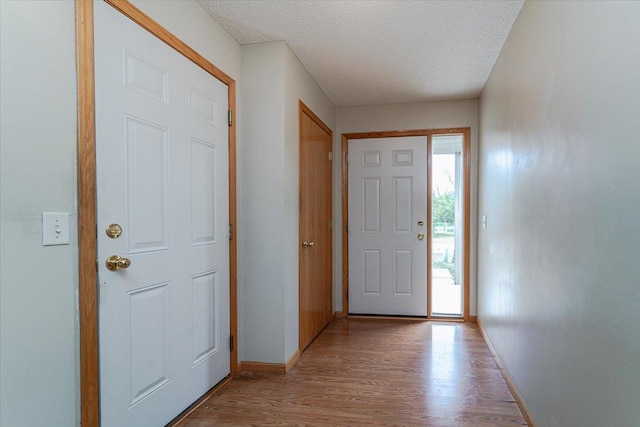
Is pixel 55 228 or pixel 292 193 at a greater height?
pixel 292 193

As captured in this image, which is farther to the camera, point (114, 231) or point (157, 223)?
point (157, 223)

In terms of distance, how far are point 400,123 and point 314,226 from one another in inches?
65.2

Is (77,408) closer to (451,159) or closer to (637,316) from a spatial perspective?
(637,316)

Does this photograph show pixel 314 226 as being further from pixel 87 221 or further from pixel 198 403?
pixel 87 221

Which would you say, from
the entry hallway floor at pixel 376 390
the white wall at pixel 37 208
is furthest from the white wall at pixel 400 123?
the white wall at pixel 37 208

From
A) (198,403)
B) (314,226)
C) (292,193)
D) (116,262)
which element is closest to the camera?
(116,262)

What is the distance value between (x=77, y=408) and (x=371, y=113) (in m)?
3.79

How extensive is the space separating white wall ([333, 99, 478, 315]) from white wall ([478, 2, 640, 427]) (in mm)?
1554

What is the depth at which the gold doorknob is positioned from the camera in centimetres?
160

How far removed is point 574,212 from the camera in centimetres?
146

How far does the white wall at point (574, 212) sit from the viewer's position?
1.10m

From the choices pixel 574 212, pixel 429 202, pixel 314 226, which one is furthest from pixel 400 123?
pixel 574 212

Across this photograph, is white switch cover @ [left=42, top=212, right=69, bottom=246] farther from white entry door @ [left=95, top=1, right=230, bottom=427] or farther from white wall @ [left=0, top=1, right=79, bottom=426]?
white entry door @ [left=95, top=1, right=230, bottom=427]

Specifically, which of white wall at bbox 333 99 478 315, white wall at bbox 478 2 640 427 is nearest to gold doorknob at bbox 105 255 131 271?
white wall at bbox 478 2 640 427
